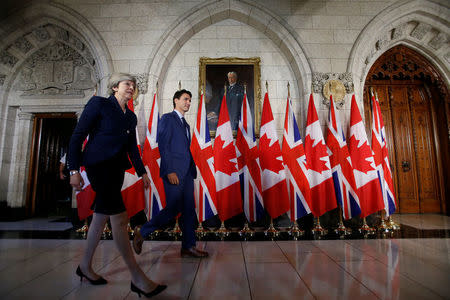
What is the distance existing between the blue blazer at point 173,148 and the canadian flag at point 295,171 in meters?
1.94

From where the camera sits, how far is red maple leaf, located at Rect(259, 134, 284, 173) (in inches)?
139

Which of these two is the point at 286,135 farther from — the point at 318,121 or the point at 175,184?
the point at 175,184

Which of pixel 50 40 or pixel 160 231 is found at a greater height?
pixel 50 40

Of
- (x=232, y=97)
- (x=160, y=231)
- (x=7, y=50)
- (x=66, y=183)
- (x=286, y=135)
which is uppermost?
(x=7, y=50)

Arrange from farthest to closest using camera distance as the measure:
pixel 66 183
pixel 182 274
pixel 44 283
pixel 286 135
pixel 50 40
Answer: pixel 66 183 < pixel 50 40 < pixel 286 135 < pixel 182 274 < pixel 44 283

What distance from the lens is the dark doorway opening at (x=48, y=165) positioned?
495 cm

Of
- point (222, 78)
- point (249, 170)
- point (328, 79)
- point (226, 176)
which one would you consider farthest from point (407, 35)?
point (226, 176)

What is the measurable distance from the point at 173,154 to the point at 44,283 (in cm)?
132

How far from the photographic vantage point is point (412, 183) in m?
4.89

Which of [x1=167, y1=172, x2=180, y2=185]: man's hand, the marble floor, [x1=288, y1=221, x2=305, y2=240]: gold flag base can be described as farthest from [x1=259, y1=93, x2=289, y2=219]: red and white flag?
[x1=167, y1=172, x2=180, y2=185]: man's hand

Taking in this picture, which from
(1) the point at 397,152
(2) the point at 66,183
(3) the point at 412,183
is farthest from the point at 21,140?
(3) the point at 412,183

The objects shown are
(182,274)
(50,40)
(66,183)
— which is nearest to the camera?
(182,274)

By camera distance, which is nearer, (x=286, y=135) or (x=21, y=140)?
(x=286, y=135)

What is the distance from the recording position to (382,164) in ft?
12.4
